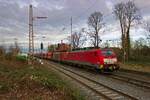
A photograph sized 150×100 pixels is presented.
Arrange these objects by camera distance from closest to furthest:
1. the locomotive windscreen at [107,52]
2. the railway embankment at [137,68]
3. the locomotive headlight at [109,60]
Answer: the railway embankment at [137,68] < the locomotive headlight at [109,60] < the locomotive windscreen at [107,52]

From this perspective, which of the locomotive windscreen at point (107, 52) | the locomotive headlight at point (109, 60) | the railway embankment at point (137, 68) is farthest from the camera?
the locomotive windscreen at point (107, 52)

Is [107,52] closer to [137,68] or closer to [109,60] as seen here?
[109,60]

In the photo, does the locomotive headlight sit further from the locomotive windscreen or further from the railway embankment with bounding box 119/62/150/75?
the railway embankment with bounding box 119/62/150/75

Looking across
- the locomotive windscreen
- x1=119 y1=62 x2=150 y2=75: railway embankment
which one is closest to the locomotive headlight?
the locomotive windscreen

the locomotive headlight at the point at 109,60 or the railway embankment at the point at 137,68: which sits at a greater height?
the locomotive headlight at the point at 109,60

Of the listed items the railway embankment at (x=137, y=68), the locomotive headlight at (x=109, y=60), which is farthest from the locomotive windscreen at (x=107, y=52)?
the railway embankment at (x=137, y=68)

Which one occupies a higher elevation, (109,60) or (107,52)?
(107,52)

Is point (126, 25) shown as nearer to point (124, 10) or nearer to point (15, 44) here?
point (124, 10)

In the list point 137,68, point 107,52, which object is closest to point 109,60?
point 107,52

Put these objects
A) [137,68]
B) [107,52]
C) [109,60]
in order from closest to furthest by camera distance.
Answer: [109,60]
[107,52]
[137,68]

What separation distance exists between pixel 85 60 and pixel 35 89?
21.5 metres

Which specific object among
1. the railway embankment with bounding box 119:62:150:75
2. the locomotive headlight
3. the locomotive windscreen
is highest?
the locomotive windscreen

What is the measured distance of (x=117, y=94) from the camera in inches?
610

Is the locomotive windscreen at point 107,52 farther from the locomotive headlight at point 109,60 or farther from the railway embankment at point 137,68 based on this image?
the railway embankment at point 137,68
